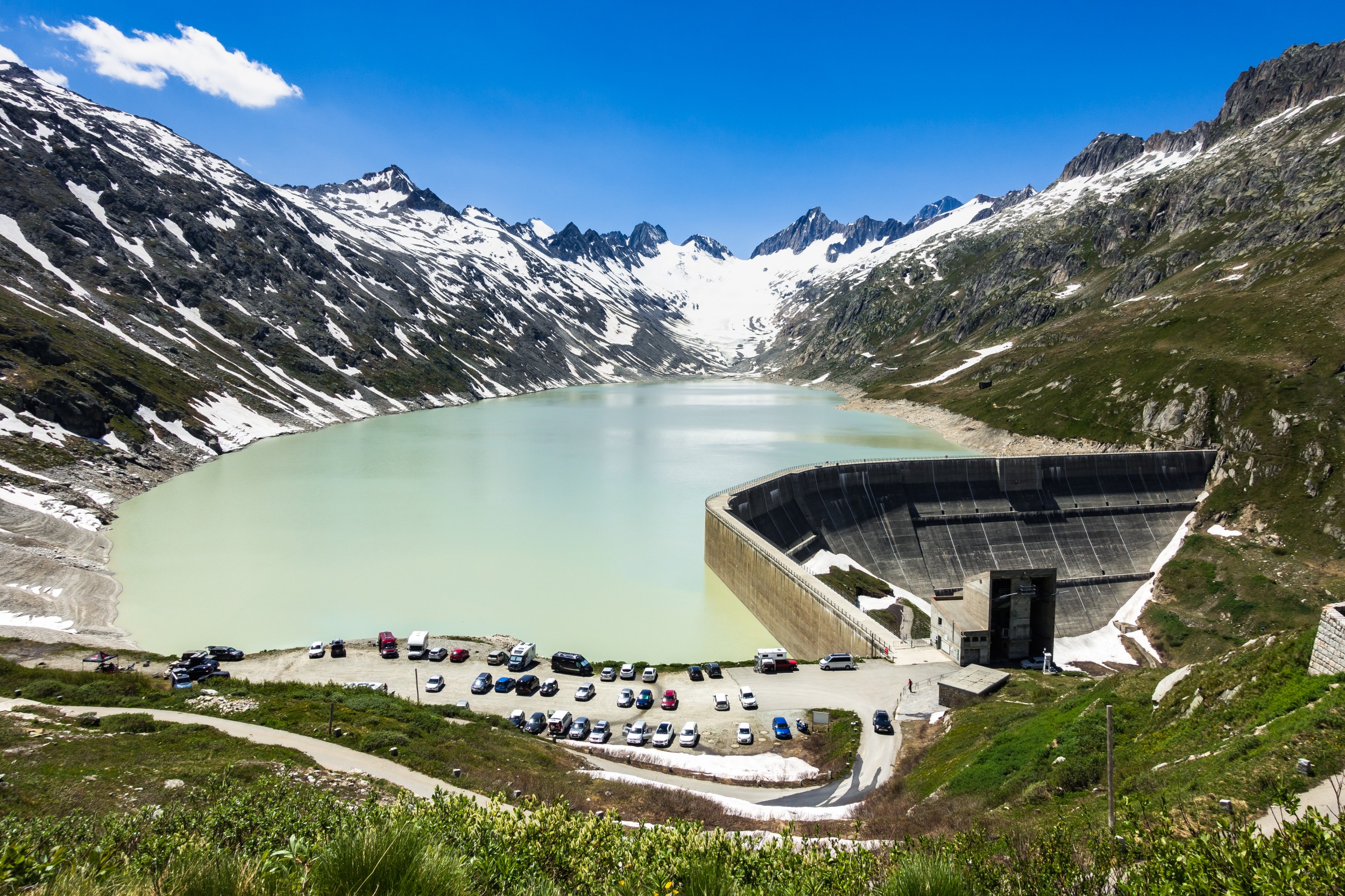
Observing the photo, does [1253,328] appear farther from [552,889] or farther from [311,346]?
[311,346]

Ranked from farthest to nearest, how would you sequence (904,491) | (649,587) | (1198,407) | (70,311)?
1. (70,311)
2. (1198,407)
3. (904,491)
4. (649,587)

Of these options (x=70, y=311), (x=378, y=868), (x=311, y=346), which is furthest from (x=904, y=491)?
(x=311, y=346)

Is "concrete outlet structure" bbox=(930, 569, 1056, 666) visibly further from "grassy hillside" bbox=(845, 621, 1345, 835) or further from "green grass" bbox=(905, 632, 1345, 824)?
"grassy hillside" bbox=(845, 621, 1345, 835)

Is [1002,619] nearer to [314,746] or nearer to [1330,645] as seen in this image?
[1330,645]

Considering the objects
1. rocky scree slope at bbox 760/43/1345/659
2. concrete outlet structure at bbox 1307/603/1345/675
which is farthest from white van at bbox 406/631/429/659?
rocky scree slope at bbox 760/43/1345/659

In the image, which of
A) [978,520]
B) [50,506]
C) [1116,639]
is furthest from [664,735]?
[50,506]

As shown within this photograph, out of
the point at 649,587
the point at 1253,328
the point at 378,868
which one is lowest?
the point at 378,868

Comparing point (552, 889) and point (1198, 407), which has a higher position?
point (1198, 407)
